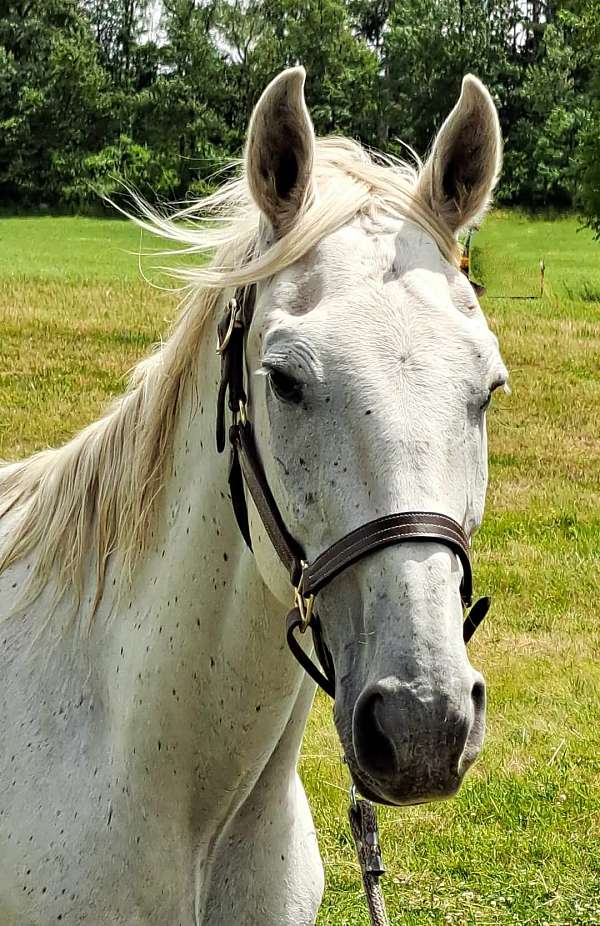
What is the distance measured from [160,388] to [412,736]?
3.19ft

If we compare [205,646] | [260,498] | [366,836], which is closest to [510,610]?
[366,836]

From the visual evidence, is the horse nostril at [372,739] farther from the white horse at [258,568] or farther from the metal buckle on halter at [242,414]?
the metal buckle on halter at [242,414]

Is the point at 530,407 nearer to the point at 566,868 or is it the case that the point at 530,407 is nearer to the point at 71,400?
the point at 71,400

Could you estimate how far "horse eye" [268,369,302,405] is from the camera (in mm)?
1612

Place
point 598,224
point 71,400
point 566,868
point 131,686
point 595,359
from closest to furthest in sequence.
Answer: point 131,686
point 566,868
point 71,400
point 595,359
point 598,224

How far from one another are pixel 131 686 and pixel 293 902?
1.93 feet

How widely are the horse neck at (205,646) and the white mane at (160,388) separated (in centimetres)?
7

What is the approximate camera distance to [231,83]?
38.4 meters

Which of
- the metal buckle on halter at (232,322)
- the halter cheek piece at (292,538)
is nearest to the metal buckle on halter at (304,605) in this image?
the halter cheek piece at (292,538)

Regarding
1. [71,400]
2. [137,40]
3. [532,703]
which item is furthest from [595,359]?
[137,40]

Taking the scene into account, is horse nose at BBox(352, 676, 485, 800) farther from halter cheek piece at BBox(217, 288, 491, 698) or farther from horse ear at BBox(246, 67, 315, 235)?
horse ear at BBox(246, 67, 315, 235)

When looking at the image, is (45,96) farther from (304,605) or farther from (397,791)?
(397,791)

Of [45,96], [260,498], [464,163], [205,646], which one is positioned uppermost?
[464,163]

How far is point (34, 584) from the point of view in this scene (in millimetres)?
2225
